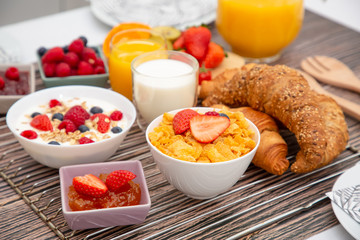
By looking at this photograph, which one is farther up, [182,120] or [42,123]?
[182,120]

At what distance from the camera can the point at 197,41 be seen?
1.84 metres

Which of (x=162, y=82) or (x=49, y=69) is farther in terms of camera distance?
(x=49, y=69)

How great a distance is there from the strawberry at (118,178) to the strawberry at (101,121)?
267mm

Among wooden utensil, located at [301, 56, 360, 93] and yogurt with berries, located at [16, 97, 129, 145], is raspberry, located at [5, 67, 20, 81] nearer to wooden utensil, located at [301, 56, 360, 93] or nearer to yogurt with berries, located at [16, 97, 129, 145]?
yogurt with berries, located at [16, 97, 129, 145]

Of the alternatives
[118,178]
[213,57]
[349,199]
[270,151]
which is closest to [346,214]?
[349,199]

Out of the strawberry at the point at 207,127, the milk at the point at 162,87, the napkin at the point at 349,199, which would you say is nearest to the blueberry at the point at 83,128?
the milk at the point at 162,87

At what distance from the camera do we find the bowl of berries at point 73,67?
1688 millimetres

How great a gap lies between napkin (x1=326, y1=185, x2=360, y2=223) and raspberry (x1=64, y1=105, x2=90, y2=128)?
72 centimetres

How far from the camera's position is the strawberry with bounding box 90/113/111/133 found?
1.38m

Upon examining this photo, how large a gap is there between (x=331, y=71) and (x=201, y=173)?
98 cm

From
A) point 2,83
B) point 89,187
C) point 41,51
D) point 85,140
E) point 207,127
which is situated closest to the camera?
point 89,187

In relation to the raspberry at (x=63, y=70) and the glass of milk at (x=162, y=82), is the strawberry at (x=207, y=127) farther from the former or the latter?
the raspberry at (x=63, y=70)

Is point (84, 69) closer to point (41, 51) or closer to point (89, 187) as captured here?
point (41, 51)

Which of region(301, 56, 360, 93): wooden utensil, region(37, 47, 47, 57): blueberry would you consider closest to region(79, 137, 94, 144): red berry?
region(37, 47, 47, 57): blueberry
